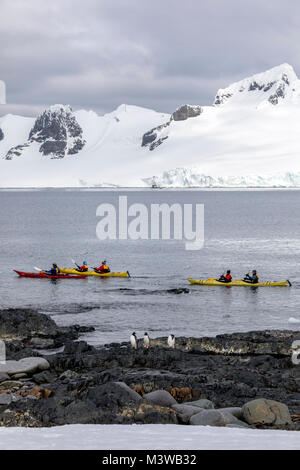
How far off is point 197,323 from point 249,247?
4323cm

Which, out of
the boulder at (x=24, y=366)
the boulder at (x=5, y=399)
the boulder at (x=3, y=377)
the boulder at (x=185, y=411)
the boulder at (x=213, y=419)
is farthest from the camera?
the boulder at (x=24, y=366)

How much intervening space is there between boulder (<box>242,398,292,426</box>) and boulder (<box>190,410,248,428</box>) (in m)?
0.50

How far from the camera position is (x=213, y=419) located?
1276 cm

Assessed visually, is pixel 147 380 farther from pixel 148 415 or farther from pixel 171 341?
pixel 171 341

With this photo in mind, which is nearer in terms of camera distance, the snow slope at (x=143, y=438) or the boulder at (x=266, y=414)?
the snow slope at (x=143, y=438)

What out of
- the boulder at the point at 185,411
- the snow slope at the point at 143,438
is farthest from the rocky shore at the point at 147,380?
the snow slope at the point at 143,438

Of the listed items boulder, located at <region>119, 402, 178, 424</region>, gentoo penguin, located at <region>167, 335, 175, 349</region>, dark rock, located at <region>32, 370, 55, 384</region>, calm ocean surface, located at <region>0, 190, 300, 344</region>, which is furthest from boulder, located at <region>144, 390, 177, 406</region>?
calm ocean surface, located at <region>0, 190, 300, 344</region>

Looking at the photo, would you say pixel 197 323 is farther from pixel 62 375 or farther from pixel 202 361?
pixel 62 375

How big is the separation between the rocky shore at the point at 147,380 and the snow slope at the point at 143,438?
116 cm

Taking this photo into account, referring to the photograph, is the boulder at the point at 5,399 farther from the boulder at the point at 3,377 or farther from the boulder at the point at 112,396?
the boulder at the point at 3,377

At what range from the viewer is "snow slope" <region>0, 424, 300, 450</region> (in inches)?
387

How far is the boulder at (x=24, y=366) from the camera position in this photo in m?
19.3

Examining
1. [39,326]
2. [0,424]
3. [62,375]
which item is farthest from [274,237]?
[0,424]
